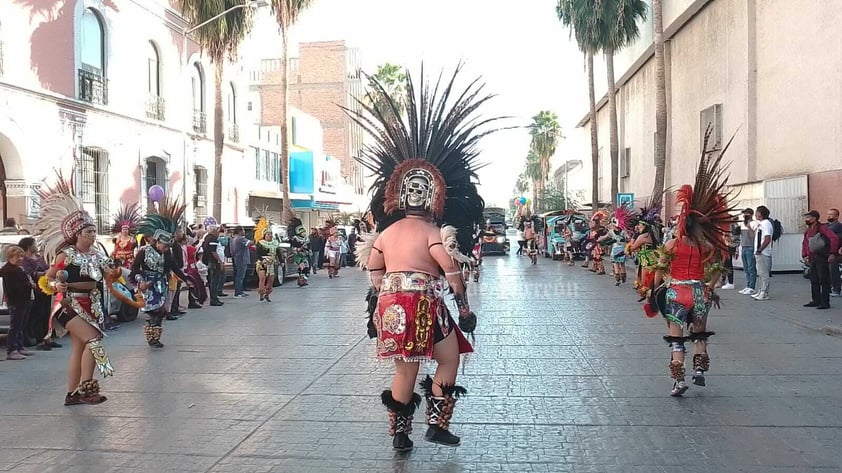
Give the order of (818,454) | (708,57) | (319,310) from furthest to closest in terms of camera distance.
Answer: (708,57)
(319,310)
(818,454)

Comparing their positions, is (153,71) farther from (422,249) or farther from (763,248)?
(422,249)

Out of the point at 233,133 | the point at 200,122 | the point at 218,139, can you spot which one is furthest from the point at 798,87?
the point at 233,133

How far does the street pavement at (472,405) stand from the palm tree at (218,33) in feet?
46.9

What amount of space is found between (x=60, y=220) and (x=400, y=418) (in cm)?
406

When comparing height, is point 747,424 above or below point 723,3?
below

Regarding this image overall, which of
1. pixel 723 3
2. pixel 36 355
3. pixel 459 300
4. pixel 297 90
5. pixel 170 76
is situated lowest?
pixel 36 355

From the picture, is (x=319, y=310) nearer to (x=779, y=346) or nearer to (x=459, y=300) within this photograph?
(x=779, y=346)

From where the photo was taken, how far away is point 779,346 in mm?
9656

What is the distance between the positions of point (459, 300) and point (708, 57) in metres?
25.8

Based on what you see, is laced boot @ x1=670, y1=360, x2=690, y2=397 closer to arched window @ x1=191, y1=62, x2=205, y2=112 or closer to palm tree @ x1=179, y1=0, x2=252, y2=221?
palm tree @ x1=179, y1=0, x2=252, y2=221

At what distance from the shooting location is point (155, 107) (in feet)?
86.3

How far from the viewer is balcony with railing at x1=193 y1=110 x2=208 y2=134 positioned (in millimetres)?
29391

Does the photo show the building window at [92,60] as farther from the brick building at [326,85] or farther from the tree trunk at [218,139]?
the brick building at [326,85]

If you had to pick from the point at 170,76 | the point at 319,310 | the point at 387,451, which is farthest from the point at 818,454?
the point at 170,76
